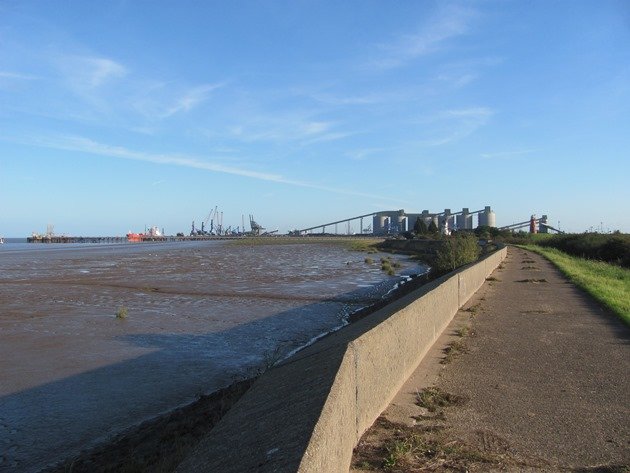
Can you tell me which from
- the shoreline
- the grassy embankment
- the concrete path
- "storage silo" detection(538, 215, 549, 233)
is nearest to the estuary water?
the shoreline

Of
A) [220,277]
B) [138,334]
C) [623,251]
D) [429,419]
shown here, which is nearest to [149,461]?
[429,419]

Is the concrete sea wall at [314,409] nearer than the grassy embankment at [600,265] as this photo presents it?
Yes

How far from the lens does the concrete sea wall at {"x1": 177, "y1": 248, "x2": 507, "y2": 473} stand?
2.98 metres

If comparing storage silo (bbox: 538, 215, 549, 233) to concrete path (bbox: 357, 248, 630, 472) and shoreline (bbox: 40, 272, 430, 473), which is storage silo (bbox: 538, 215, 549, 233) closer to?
concrete path (bbox: 357, 248, 630, 472)

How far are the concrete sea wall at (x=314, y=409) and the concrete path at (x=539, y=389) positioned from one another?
479 millimetres

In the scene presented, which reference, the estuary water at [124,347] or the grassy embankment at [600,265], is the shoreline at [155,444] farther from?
the grassy embankment at [600,265]

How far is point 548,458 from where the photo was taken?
4141 millimetres

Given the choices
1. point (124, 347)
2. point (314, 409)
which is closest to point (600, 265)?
point (124, 347)

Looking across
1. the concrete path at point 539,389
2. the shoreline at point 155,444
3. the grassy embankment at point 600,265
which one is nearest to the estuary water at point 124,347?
the shoreline at point 155,444

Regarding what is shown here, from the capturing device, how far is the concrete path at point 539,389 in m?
4.33

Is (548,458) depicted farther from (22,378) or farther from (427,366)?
(22,378)

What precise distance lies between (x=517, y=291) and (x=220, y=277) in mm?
19548

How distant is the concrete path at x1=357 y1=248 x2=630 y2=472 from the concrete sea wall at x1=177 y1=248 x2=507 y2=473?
48 cm

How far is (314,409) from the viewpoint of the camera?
10.9 ft
